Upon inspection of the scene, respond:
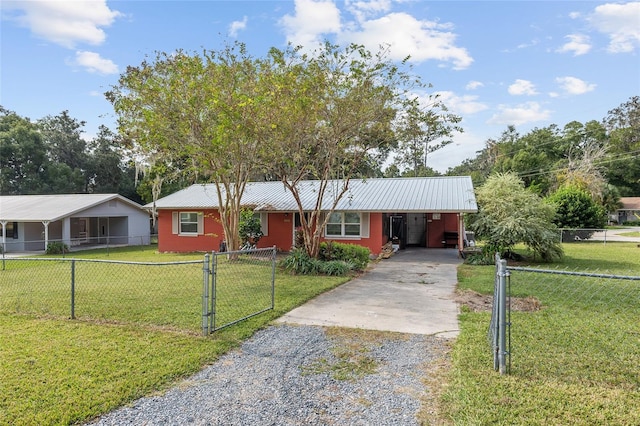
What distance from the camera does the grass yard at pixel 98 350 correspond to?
366 cm

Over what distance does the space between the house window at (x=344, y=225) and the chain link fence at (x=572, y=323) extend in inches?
331

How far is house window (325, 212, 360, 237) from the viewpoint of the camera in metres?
17.5

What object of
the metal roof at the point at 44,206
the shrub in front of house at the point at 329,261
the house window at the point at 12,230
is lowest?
the shrub in front of house at the point at 329,261

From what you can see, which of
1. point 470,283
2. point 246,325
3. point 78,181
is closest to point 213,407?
point 246,325

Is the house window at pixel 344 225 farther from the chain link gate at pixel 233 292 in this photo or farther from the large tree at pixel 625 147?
the large tree at pixel 625 147

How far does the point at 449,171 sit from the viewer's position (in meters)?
66.9

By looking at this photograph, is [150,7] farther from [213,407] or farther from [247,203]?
[213,407]

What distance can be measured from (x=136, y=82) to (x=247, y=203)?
27.8 feet

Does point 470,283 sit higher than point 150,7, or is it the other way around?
point 150,7

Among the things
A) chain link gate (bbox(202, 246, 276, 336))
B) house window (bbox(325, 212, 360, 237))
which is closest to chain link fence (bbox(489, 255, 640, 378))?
chain link gate (bbox(202, 246, 276, 336))

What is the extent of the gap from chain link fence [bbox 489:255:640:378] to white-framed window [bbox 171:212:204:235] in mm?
15433

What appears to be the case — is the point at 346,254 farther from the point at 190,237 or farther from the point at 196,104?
the point at 190,237

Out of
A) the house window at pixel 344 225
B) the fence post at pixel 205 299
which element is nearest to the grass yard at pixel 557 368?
the fence post at pixel 205 299

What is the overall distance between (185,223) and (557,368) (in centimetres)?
1868
